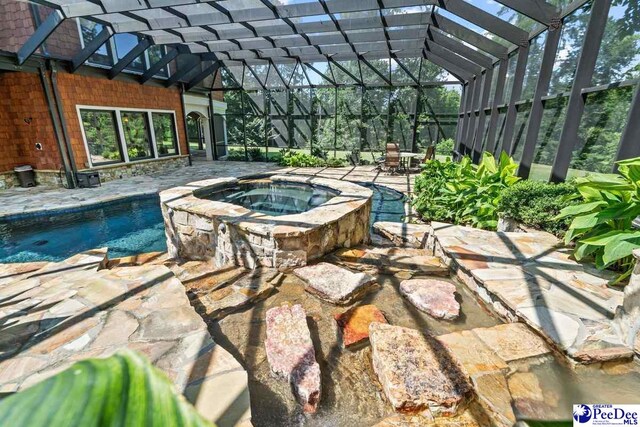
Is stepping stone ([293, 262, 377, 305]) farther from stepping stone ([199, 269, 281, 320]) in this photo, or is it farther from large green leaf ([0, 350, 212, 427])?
large green leaf ([0, 350, 212, 427])

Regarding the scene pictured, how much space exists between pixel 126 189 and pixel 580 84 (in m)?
8.72

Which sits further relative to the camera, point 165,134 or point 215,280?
point 165,134

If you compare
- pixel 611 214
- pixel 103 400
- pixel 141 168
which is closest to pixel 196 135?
pixel 141 168

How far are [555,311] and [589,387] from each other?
54 cm

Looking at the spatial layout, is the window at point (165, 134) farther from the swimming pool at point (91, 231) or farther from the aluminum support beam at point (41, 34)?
the swimming pool at point (91, 231)

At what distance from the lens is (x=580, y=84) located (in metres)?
3.44

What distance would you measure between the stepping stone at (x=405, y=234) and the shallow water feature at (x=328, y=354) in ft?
5.14

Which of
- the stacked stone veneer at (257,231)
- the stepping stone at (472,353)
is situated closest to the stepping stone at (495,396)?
the stepping stone at (472,353)

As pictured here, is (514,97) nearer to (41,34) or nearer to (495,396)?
(495,396)

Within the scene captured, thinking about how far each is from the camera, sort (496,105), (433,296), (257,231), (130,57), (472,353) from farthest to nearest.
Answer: (130,57) → (496,105) → (257,231) → (433,296) → (472,353)

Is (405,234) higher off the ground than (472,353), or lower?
lower

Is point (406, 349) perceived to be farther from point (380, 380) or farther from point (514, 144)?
point (514, 144)

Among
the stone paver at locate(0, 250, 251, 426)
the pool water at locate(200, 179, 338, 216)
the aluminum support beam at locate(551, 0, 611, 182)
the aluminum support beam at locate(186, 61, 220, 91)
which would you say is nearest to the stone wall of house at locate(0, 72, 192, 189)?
→ the aluminum support beam at locate(186, 61, 220, 91)

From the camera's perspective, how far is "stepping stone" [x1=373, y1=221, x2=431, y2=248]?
406 centimetres
